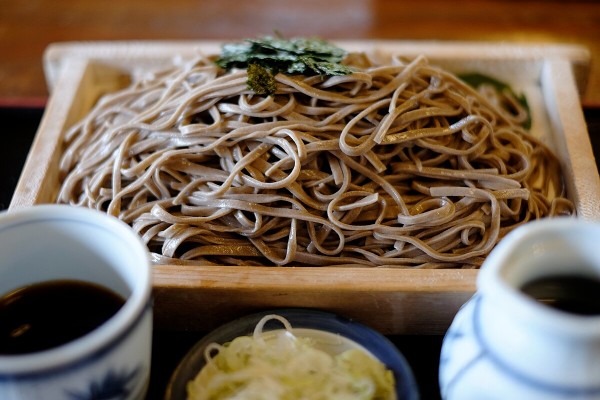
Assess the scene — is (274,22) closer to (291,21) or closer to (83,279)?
(291,21)

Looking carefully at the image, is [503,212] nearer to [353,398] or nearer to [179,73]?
[353,398]

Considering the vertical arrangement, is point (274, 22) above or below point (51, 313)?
below

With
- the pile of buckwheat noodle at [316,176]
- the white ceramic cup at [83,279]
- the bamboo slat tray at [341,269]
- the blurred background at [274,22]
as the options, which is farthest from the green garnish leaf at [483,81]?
the white ceramic cup at [83,279]

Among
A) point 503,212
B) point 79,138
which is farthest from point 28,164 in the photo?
point 503,212

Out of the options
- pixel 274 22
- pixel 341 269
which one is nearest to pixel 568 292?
pixel 341 269

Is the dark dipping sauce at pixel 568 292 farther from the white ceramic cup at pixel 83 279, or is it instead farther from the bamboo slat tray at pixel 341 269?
the white ceramic cup at pixel 83 279

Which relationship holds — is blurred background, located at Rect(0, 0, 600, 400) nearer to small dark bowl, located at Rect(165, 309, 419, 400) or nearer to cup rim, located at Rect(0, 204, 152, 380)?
cup rim, located at Rect(0, 204, 152, 380)
